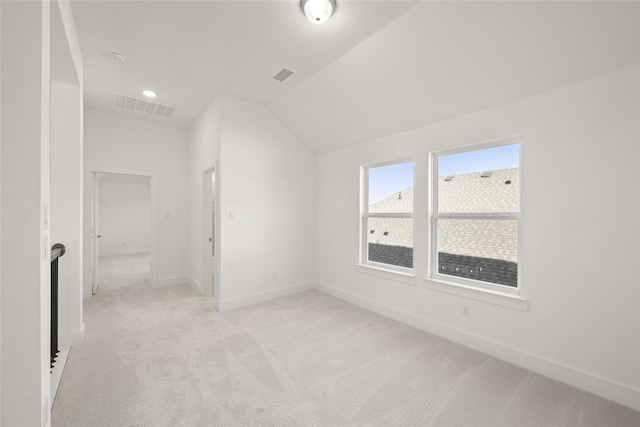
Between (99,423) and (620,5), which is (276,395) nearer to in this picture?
(99,423)

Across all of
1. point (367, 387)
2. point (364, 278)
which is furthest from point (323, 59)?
point (367, 387)

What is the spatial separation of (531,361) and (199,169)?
185 inches

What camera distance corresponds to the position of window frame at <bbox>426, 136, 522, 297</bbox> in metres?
2.44

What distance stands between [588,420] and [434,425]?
100cm

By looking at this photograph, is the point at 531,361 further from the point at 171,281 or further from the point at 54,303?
the point at 171,281

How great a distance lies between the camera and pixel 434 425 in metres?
1.69

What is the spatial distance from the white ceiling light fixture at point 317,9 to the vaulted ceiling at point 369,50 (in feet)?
0.32

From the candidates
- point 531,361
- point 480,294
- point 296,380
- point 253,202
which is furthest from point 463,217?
point 253,202

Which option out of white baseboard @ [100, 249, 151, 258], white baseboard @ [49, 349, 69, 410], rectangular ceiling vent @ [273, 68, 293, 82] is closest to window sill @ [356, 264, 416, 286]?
rectangular ceiling vent @ [273, 68, 293, 82]

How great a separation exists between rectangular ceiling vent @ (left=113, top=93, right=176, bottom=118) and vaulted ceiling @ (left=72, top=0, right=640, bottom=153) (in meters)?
0.22

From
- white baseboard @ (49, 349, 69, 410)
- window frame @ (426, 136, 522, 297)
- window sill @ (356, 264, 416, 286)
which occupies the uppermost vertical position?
window frame @ (426, 136, 522, 297)

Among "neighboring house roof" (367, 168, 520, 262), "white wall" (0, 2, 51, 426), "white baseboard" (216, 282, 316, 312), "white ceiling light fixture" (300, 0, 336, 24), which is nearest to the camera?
"white wall" (0, 2, 51, 426)

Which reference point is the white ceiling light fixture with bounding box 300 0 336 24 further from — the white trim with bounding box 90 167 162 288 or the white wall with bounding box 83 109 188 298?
the white trim with bounding box 90 167 162 288

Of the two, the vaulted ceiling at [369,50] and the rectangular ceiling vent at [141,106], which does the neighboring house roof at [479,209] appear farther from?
the rectangular ceiling vent at [141,106]
